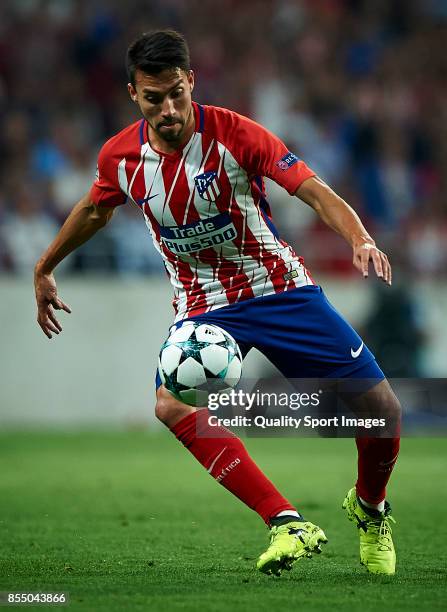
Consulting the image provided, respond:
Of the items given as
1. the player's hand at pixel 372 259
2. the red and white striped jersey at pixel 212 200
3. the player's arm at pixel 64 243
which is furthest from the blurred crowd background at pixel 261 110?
the player's hand at pixel 372 259

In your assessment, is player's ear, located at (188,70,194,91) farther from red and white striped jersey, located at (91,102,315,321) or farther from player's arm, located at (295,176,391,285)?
player's arm, located at (295,176,391,285)

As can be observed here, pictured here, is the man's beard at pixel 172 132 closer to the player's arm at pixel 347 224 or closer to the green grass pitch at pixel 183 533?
the player's arm at pixel 347 224

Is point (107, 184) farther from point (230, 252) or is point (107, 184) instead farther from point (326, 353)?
point (326, 353)

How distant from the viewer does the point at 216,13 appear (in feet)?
60.0

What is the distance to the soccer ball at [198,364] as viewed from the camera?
528 cm

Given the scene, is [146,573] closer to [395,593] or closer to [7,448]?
[395,593]

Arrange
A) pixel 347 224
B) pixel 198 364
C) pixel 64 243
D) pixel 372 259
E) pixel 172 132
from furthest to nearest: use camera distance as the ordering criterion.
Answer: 1. pixel 64 243
2. pixel 172 132
3. pixel 198 364
4. pixel 347 224
5. pixel 372 259

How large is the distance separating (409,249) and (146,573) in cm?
1135

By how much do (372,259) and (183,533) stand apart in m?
2.60

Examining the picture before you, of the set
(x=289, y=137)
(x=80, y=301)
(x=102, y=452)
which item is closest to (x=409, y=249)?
(x=289, y=137)

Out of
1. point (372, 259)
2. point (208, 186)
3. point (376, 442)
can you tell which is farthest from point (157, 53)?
point (376, 442)

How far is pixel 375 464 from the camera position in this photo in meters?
5.65

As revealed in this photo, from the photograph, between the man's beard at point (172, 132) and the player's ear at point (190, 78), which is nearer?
the man's beard at point (172, 132)

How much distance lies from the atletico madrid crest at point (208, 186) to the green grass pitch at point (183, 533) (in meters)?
1.77
